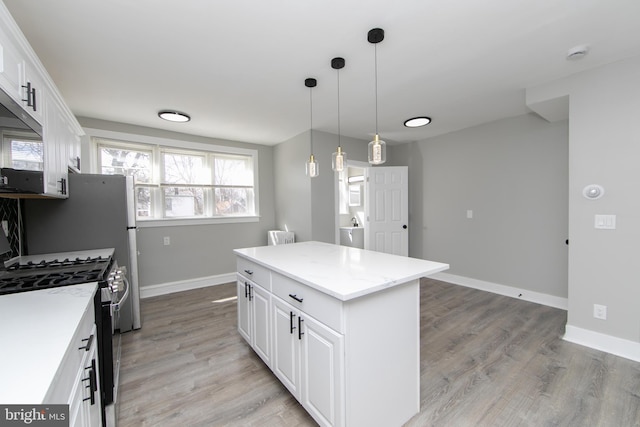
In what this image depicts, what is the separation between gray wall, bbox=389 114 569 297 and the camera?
127 inches

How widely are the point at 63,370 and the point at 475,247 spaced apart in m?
4.46

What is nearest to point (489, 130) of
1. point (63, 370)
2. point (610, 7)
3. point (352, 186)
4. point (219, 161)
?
point (610, 7)

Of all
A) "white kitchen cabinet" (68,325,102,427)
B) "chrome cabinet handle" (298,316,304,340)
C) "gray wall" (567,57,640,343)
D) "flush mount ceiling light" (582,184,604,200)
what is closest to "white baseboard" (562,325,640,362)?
"gray wall" (567,57,640,343)

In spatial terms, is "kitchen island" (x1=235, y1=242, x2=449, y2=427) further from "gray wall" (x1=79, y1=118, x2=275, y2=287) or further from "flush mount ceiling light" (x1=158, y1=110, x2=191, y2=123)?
"gray wall" (x1=79, y1=118, x2=275, y2=287)

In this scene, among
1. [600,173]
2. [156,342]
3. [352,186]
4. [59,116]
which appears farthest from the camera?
[352,186]

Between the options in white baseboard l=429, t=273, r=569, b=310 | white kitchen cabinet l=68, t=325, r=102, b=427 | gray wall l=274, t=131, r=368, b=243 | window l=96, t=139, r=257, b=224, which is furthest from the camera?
gray wall l=274, t=131, r=368, b=243

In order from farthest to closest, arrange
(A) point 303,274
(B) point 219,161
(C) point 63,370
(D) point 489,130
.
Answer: (B) point 219,161 → (D) point 489,130 → (A) point 303,274 → (C) point 63,370

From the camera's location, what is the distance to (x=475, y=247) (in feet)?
13.0

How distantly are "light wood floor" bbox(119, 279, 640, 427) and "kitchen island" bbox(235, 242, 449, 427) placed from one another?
A: 25 cm

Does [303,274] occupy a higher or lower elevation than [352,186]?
lower

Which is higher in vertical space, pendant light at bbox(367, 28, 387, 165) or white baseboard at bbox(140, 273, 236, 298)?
pendant light at bbox(367, 28, 387, 165)

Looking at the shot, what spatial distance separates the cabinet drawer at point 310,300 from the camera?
4.29 feet

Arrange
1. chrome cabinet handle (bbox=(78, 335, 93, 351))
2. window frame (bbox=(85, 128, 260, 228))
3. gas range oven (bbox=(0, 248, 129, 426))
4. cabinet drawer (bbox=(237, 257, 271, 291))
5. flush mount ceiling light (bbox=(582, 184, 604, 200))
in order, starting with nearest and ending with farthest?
chrome cabinet handle (bbox=(78, 335, 93, 351))
gas range oven (bbox=(0, 248, 129, 426))
cabinet drawer (bbox=(237, 257, 271, 291))
flush mount ceiling light (bbox=(582, 184, 604, 200))
window frame (bbox=(85, 128, 260, 228))

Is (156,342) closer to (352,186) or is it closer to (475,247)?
(475,247)
